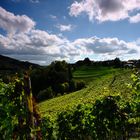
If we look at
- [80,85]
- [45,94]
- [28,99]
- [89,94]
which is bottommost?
[45,94]

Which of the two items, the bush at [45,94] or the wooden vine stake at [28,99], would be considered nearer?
the wooden vine stake at [28,99]

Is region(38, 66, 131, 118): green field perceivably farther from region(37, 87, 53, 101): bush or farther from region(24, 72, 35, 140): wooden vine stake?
region(24, 72, 35, 140): wooden vine stake

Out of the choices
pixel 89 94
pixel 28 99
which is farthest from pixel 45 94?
pixel 28 99

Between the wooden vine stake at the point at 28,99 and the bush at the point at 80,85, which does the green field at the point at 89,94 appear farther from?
the wooden vine stake at the point at 28,99

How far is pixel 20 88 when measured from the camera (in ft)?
29.1

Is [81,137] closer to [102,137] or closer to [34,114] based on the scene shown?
[102,137]

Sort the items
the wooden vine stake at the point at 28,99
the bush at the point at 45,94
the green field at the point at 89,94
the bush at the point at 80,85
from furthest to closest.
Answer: the bush at the point at 80,85
the bush at the point at 45,94
the green field at the point at 89,94
the wooden vine stake at the point at 28,99

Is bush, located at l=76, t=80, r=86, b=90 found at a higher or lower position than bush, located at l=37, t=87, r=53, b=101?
higher

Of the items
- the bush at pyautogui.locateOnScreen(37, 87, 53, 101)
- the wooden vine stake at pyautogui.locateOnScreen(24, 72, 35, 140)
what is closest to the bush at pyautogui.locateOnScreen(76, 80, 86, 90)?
the bush at pyautogui.locateOnScreen(37, 87, 53, 101)

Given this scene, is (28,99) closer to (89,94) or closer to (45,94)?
(89,94)

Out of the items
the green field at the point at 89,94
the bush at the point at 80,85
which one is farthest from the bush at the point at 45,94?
the green field at the point at 89,94

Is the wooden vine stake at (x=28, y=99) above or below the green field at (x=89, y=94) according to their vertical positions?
above

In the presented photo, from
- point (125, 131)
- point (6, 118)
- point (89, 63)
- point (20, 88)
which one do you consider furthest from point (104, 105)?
point (89, 63)

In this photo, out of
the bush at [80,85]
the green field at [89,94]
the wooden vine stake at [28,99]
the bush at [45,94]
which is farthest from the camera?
the bush at [80,85]
